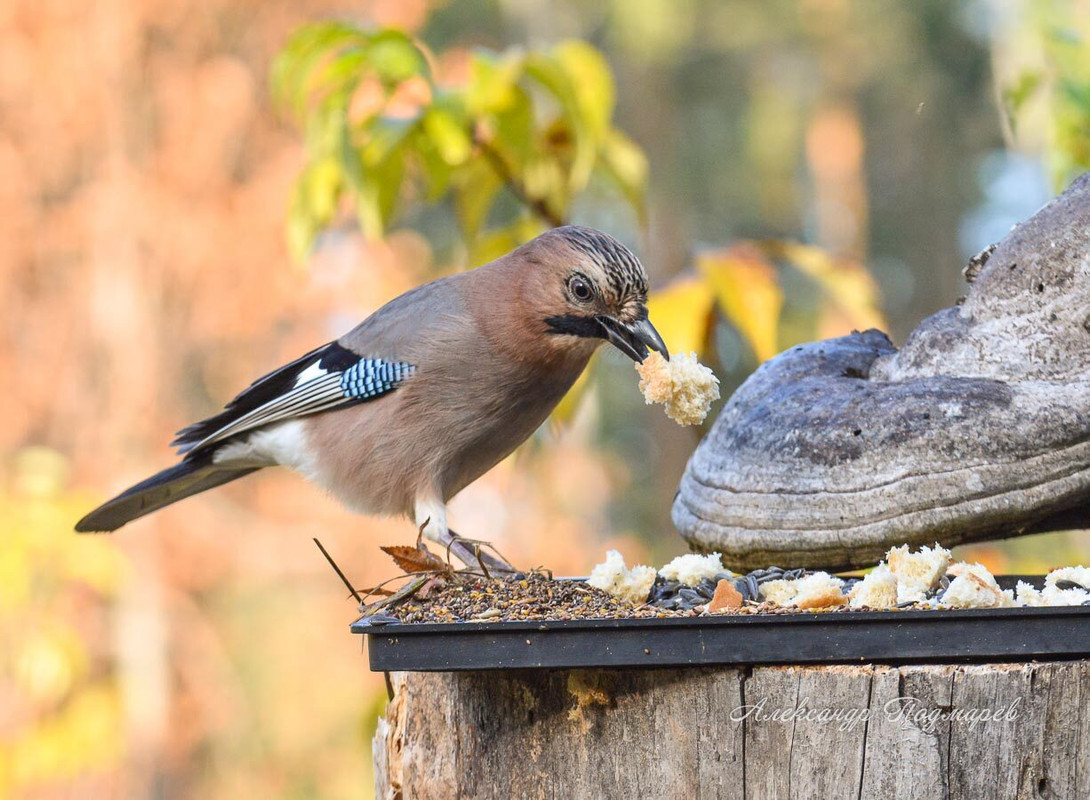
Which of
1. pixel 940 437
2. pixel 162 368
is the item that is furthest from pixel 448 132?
pixel 162 368

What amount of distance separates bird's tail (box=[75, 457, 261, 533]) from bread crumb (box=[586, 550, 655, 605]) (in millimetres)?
1737

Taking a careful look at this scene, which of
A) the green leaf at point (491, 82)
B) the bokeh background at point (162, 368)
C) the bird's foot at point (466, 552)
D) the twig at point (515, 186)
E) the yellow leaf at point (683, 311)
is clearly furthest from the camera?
the bokeh background at point (162, 368)

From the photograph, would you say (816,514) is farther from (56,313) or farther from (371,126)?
(56,313)

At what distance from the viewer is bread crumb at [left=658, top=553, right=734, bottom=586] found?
8.75 ft

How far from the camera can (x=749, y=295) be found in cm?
349

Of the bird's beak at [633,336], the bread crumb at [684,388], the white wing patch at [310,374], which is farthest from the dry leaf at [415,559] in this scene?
the white wing patch at [310,374]

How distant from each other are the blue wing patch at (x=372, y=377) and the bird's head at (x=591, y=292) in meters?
0.43

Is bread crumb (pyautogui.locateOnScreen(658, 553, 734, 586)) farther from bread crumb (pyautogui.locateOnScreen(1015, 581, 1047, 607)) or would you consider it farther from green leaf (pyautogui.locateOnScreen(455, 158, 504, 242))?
green leaf (pyautogui.locateOnScreen(455, 158, 504, 242))

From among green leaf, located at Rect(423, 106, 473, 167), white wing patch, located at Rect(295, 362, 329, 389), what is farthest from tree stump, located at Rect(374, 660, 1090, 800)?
green leaf, located at Rect(423, 106, 473, 167)

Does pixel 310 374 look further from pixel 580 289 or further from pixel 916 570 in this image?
pixel 916 570

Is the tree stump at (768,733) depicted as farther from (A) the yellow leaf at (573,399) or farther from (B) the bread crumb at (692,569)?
(A) the yellow leaf at (573,399)

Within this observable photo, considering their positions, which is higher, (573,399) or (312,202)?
(312,202)

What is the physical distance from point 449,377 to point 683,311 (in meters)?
0.63

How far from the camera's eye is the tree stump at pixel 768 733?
2.05 meters
